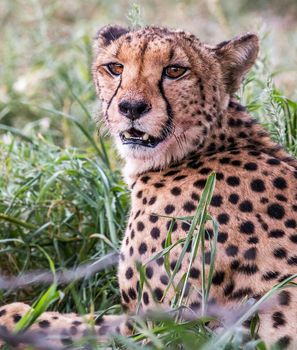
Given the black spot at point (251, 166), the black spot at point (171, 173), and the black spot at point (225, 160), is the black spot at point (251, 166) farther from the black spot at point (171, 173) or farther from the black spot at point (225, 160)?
the black spot at point (171, 173)

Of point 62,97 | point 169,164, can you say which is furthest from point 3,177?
point 62,97

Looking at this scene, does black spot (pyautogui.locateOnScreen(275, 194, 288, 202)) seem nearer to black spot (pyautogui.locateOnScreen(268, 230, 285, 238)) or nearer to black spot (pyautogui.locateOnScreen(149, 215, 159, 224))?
black spot (pyautogui.locateOnScreen(268, 230, 285, 238))

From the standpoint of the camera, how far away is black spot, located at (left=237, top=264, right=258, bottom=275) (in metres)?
2.96

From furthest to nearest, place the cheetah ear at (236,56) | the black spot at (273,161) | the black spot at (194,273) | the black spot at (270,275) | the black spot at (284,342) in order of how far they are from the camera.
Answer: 1. the cheetah ear at (236,56)
2. the black spot at (273,161)
3. the black spot at (194,273)
4. the black spot at (270,275)
5. the black spot at (284,342)

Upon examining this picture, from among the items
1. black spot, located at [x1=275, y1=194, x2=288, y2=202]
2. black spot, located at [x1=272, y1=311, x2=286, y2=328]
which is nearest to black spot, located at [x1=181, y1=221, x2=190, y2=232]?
black spot, located at [x1=275, y1=194, x2=288, y2=202]

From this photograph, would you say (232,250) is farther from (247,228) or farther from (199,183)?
(199,183)

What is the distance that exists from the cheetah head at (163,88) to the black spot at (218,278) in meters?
0.58

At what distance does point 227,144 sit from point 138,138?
0.35m

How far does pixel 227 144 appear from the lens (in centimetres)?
341

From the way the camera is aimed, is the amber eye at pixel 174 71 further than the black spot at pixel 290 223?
Yes

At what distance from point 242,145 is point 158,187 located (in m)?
0.37

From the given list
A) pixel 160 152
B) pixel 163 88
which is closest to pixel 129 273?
pixel 160 152

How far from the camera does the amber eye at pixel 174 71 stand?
131 inches

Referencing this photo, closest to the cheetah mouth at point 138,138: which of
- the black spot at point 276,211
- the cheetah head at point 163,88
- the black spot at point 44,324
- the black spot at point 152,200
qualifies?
the cheetah head at point 163,88
